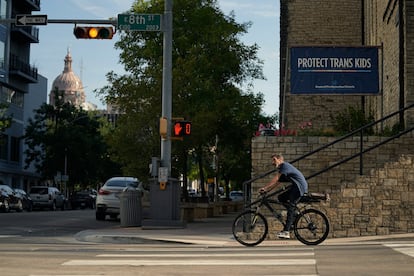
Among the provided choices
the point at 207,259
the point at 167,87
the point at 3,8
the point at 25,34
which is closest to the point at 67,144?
the point at 25,34

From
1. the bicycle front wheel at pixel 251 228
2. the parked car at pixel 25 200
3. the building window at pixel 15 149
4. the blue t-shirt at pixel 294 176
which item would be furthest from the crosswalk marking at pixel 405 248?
the building window at pixel 15 149

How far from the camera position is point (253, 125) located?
130 feet

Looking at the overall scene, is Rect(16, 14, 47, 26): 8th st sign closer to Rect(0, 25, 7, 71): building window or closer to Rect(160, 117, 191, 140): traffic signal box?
→ Rect(160, 117, 191, 140): traffic signal box

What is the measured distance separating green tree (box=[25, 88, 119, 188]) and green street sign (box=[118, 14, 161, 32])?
152 feet

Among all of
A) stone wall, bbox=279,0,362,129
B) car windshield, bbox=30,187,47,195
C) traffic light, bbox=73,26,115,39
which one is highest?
stone wall, bbox=279,0,362,129

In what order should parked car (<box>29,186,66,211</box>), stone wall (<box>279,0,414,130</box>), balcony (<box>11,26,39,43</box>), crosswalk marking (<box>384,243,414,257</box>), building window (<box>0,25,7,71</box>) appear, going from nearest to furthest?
crosswalk marking (<box>384,243,414,257</box>) < stone wall (<box>279,0,414,130</box>) < parked car (<box>29,186,66,211</box>) < building window (<box>0,25,7,71</box>) < balcony (<box>11,26,39,43</box>)

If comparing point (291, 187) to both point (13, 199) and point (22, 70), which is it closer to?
point (13, 199)

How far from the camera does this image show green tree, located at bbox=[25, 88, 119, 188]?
222 ft

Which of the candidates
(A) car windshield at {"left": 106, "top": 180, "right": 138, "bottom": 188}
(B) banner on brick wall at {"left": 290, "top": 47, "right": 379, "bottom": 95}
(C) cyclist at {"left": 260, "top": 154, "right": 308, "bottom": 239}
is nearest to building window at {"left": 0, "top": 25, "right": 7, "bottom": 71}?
(A) car windshield at {"left": 106, "top": 180, "right": 138, "bottom": 188}

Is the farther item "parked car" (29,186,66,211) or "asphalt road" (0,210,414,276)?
"parked car" (29,186,66,211)

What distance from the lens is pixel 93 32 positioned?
21828 mm

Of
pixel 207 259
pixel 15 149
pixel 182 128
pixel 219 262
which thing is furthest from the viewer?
pixel 15 149

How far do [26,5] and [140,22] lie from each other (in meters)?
52.0

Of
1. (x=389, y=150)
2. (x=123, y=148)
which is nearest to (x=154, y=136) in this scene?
(x=123, y=148)
